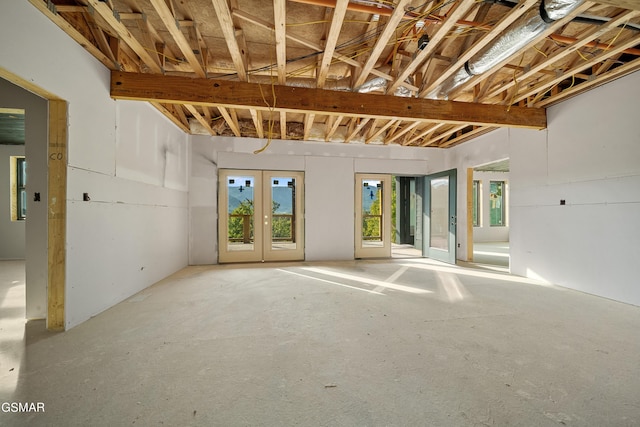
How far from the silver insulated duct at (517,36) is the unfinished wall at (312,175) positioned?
2.95 m

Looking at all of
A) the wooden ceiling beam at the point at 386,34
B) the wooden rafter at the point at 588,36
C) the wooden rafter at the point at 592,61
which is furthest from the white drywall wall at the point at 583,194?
the wooden ceiling beam at the point at 386,34

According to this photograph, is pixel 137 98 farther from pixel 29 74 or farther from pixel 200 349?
pixel 200 349

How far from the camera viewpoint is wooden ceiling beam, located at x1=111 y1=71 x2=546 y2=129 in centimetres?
304

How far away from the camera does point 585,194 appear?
3480mm

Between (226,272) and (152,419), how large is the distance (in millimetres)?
3379

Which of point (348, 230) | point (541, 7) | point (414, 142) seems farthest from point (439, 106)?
point (348, 230)

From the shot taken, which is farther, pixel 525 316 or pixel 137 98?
pixel 137 98

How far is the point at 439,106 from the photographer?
144 inches

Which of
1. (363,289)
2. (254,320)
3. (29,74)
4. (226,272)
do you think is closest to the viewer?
(29,74)

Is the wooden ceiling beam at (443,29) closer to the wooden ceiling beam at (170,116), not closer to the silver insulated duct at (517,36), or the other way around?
the silver insulated duct at (517,36)

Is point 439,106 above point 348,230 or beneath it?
above

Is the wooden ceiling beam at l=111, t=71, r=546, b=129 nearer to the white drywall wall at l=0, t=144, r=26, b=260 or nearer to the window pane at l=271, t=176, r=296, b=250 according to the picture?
the window pane at l=271, t=176, r=296, b=250

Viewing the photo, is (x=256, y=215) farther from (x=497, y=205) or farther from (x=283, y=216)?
(x=497, y=205)

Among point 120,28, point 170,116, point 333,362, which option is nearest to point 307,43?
point 120,28
